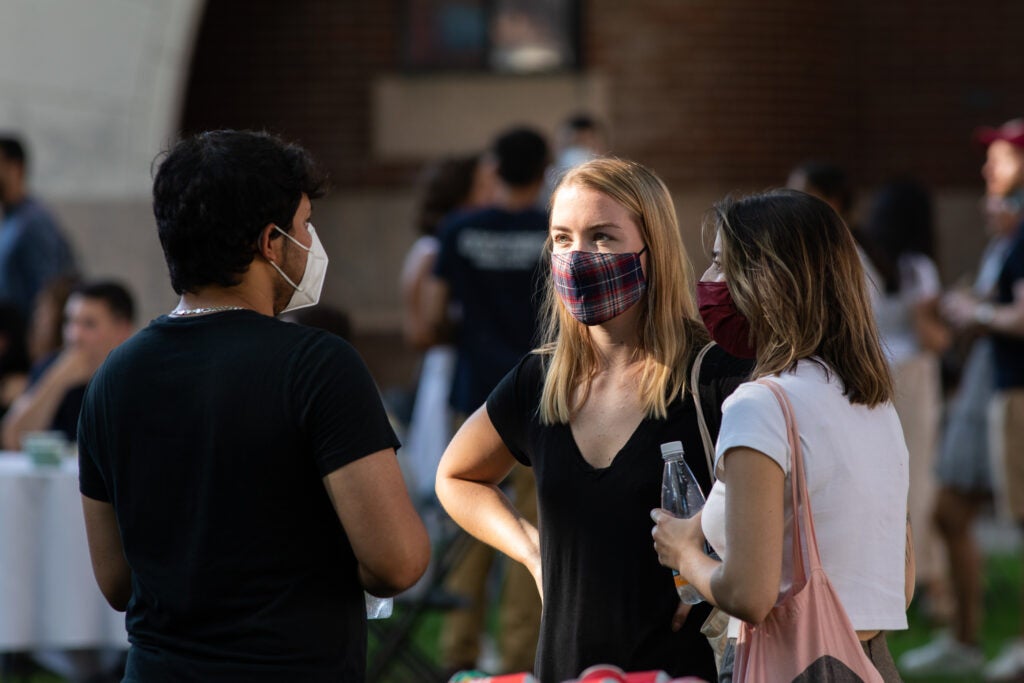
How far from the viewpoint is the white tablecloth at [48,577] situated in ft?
17.1

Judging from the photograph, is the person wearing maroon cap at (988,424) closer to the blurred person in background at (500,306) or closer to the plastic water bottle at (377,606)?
the blurred person in background at (500,306)

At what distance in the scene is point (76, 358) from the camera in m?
6.36

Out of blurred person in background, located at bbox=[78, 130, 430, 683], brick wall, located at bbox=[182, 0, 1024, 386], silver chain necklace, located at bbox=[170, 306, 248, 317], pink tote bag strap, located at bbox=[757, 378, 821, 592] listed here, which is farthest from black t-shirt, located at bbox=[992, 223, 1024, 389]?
brick wall, located at bbox=[182, 0, 1024, 386]

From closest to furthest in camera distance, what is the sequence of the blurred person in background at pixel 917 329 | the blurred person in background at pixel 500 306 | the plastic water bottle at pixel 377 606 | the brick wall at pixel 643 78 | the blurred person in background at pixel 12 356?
the plastic water bottle at pixel 377 606, the blurred person in background at pixel 500 306, the blurred person in background at pixel 12 356, the blurred person in background at pixel 917 329, the brick wall at pixel 643 78

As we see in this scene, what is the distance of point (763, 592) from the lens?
2.52m

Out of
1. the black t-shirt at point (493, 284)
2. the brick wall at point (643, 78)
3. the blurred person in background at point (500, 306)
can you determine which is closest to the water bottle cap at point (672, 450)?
the blurred person in background at point (500, 306)

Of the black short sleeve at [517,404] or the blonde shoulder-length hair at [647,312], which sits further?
the black short sleeve at [517,404]

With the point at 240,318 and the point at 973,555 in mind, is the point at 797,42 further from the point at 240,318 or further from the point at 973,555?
the point at 240,318

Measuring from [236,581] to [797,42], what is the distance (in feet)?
32.2

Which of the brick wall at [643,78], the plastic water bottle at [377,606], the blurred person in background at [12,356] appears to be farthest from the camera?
the brick wall at [643,78]

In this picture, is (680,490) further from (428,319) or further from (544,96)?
(544,96)

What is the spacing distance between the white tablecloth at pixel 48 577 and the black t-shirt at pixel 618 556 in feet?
8.57

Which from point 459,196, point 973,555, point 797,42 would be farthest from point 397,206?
point 973,555

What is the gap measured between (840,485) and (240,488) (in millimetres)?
1013
